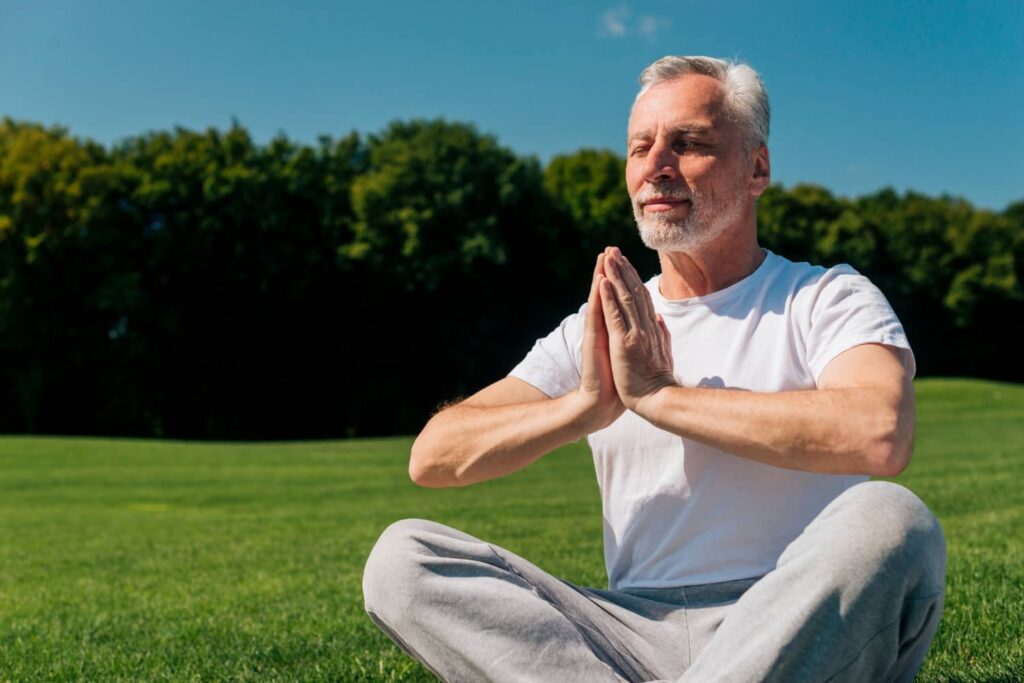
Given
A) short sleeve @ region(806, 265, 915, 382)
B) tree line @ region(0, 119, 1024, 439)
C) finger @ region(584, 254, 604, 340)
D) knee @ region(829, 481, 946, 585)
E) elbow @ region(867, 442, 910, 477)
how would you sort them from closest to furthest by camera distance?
knee @ region(829, 481, 946, 585) < elbow @ region(867, 442, 910, 477) < short sleeve @ region(806, 265, 915, 382) < finger @ region(584, 254, 604, 340) < tree line @ region(0, 119, 1024, 439)

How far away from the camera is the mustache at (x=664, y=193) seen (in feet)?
11.4

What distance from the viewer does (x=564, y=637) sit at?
119 inches

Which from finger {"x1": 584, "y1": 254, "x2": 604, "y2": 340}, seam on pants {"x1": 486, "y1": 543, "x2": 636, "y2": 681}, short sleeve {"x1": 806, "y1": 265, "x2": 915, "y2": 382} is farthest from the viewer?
finger {"x1": 584, "y1": 254, "x2": 604, "y2": 340}

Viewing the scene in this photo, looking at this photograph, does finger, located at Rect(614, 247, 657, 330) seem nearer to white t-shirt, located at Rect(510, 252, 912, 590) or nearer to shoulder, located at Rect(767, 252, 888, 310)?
white t-shirt, located at Rect(510, 252, 912, 590)

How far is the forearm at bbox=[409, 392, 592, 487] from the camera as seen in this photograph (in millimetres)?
3266

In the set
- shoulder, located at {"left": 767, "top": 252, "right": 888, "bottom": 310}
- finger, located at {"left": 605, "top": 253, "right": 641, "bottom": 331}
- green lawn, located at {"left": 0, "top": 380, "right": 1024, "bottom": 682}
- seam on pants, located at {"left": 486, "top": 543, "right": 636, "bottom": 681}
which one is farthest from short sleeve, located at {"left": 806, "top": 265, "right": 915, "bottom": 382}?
green lawn, located at {"left": 0, "top": 380, "right": 1024, "bottom": 682}

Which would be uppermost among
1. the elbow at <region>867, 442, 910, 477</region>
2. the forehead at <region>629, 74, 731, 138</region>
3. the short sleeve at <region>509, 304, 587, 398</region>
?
the forehead at <region>629, 74, 731, 138</region>

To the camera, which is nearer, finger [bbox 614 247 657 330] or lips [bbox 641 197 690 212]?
finger [bbox 614 247 657 330]

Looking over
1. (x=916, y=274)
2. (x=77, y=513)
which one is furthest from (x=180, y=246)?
(x=916, y=274)

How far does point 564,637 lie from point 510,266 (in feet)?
154

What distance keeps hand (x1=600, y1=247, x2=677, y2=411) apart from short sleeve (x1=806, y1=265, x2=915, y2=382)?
0.42 metres

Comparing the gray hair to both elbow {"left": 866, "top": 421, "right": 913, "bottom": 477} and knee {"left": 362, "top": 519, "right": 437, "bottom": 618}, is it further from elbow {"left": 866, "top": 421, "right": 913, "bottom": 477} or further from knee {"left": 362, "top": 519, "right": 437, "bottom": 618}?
knee {"left": 362, "top": 519, "right": 437, "bottom": 618}

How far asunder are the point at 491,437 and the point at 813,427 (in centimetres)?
102

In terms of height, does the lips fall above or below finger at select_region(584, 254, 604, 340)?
above
